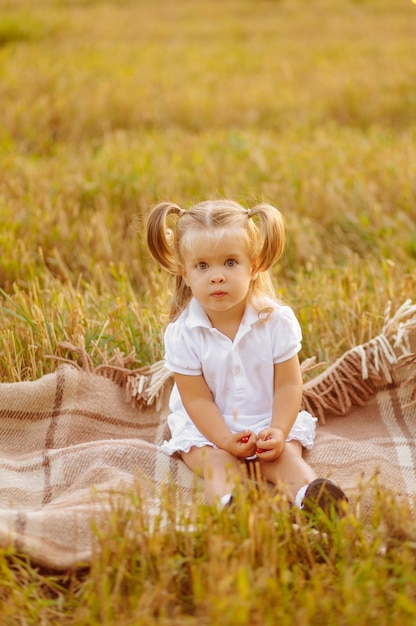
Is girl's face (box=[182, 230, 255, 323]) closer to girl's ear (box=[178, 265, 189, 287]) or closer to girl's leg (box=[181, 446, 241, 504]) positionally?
girl's ear (box=[178, 265, 189, 287])

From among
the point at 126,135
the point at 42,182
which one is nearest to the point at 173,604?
the point at 42,182

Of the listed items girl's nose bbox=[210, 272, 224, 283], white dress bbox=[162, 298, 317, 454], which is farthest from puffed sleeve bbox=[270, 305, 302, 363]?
girl's nose bbox=[210, 272, 224, 283]

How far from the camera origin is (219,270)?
7.66 feet

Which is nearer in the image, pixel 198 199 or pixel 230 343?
pixel 230 343

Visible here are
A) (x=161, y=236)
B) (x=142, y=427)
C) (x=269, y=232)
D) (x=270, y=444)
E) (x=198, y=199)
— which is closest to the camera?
(x=270, y=444)

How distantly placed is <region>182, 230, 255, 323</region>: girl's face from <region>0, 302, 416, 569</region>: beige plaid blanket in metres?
0.52

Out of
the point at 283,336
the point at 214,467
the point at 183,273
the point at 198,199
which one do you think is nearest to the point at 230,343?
the point at 283,336

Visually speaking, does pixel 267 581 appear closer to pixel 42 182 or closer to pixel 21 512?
pixel 21 512

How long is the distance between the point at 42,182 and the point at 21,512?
10.5ft

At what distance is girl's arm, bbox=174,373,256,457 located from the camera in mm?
2271

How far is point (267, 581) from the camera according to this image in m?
1.60

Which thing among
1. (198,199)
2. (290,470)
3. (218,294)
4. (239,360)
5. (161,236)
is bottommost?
(290,470)

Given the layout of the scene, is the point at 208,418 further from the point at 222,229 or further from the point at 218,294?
Answer: the point at 222,229

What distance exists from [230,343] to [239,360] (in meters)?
0.06
